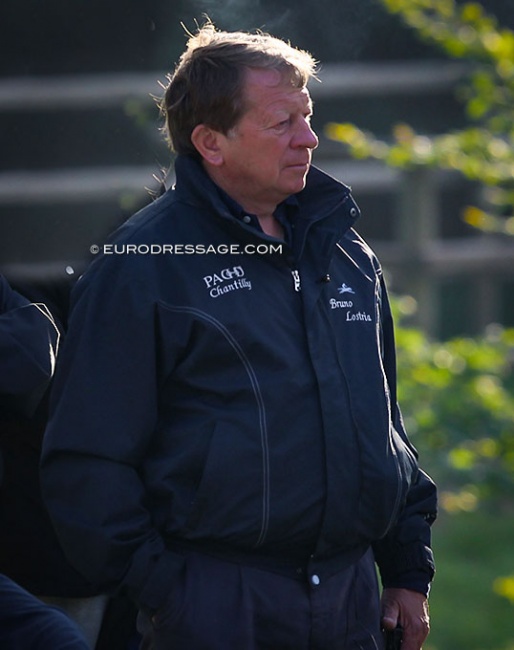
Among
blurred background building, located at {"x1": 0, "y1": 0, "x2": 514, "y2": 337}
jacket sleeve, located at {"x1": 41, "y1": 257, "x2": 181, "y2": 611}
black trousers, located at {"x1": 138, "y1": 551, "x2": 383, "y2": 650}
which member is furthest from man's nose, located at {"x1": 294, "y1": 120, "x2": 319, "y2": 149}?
black trousers, located at {"x1": 138, "y1": 551, "x2": 383, "y2": 650}

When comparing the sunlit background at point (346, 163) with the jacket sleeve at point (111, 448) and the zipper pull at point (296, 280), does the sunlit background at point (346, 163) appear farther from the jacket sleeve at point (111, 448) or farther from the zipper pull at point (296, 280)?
the zipper pull at point (296, 280)

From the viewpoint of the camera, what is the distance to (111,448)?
94.5 inches

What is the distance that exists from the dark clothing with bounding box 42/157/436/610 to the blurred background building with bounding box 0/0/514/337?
422 mm

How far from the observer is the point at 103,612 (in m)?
2.86

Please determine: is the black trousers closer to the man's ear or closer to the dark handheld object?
the dark handheld object

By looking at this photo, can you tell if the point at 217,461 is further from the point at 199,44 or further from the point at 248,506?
the point at 199,44

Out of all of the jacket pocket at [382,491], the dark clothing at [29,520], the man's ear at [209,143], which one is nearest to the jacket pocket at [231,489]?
the jacket pocket at [382,491]

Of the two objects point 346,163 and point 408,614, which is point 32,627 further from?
point 346,163

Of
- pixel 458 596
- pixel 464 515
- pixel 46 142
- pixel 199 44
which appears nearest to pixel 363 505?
pixel 199 44

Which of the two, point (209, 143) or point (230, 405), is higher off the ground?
point (209, 143)

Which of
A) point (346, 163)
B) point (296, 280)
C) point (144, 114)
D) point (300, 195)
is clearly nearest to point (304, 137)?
point (300, 195)

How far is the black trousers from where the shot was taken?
2.43 m

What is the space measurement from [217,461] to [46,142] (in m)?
3.75

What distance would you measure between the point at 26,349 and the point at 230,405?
427mm
